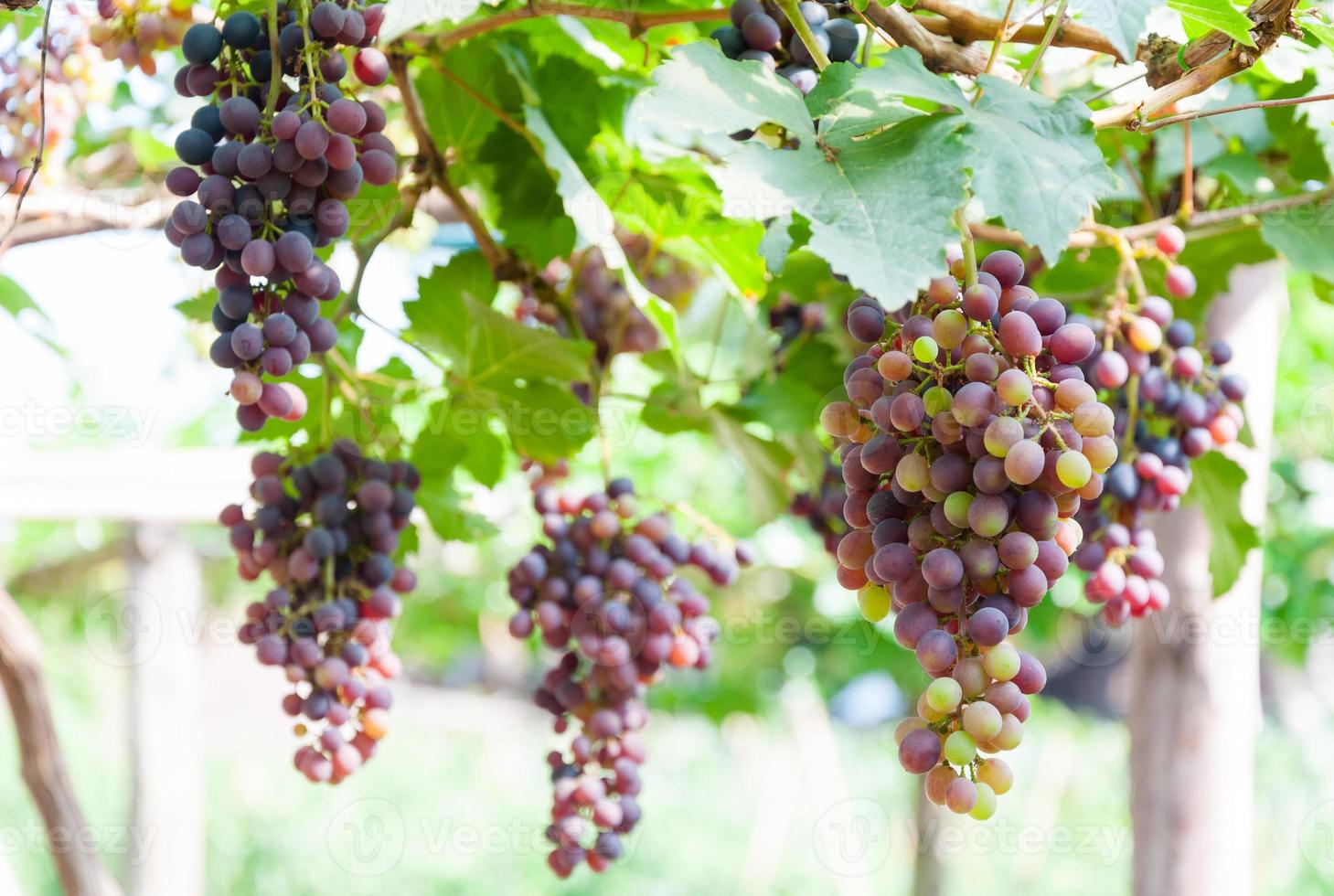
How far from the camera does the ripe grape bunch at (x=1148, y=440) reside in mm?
883

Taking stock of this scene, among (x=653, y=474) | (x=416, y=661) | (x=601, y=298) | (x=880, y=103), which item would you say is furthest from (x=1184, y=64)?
(x=416, y=661)

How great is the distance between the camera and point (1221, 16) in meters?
0.59

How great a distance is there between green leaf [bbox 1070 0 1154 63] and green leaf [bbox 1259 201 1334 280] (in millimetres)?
463

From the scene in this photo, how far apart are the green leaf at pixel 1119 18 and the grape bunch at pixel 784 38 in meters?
0.17

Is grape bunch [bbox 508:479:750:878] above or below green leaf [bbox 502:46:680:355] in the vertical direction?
below

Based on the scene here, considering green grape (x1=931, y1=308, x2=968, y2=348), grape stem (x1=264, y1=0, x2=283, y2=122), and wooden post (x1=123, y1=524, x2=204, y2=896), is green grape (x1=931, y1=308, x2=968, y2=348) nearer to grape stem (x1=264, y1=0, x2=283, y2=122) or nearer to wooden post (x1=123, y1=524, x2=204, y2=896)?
grape stem (x1=264, y1=0, x2=283, y2=122)

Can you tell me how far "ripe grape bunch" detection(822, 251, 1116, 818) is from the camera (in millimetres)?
535

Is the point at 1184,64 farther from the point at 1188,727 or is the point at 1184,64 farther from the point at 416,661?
the point at 416,661

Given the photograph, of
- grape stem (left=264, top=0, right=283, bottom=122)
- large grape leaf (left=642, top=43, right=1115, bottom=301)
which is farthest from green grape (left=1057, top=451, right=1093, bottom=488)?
grape stem (left=264, top=0, right=283, bottom=122)

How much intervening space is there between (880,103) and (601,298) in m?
0.81

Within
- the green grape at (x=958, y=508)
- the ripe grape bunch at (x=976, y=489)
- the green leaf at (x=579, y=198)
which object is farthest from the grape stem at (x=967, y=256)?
the green leaf at (x=579, y=198)

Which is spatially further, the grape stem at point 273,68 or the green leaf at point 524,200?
the green leaf at point 524,200

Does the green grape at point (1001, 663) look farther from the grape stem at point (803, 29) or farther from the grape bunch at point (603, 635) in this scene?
the grape bunch at point (603, 635)

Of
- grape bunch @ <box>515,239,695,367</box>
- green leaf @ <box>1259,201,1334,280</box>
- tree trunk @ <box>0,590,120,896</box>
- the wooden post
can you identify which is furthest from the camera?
the wooden post
